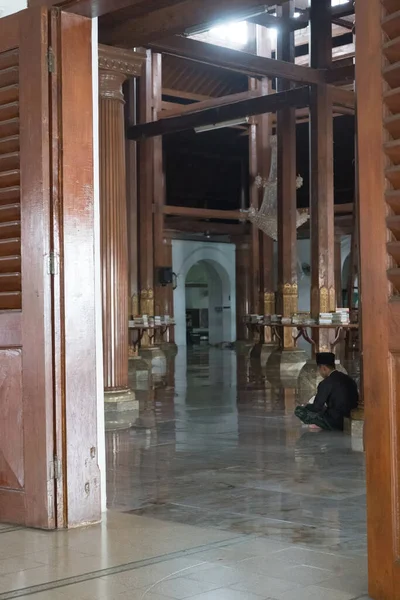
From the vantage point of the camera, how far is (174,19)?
5309mm

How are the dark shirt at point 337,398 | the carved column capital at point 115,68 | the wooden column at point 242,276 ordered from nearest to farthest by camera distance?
1. the dark shirt at point 337,398
2. the carved column capital at point 115,68
3. the wooden column at point 242,276

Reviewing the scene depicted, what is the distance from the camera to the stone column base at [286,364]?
13.9m

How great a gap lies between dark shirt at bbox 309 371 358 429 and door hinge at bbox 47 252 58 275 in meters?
3.87

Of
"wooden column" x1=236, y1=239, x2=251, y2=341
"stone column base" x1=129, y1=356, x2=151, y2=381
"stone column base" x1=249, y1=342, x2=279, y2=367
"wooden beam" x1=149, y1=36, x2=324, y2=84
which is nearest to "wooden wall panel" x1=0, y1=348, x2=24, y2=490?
"wooden beam" x1=149, y1=36, x2=324, y2=84

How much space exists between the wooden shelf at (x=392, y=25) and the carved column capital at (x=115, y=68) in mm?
5022

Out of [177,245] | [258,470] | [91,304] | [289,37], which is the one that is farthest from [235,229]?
[91,304]

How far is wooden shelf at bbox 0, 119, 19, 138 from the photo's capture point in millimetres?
4559

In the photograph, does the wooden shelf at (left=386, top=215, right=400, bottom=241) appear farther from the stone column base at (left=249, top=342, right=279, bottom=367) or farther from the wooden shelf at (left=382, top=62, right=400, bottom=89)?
the stone column base at (left=249, top=342, right=279, bottom=367)

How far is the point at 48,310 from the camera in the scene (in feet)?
14.5

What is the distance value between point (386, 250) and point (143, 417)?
19.7 ft

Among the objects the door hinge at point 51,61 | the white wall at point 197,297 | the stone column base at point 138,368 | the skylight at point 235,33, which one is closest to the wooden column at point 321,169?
the stone column base at point 138,368

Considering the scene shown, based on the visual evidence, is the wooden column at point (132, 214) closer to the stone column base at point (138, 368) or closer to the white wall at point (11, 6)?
the stone column base at point (138, 368)

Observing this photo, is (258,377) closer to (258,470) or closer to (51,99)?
(258,470)

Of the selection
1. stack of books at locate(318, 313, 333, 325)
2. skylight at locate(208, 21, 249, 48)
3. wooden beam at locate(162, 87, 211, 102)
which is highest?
skylight at locate(208, 21, 249, 48)
